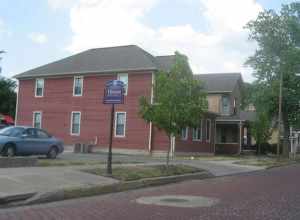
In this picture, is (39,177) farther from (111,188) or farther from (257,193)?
(257,193)

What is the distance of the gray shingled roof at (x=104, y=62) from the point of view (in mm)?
38625

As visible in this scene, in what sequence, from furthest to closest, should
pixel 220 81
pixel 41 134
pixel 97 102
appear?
pixel 220 81 → pixel 97 102 → pixel 41 134

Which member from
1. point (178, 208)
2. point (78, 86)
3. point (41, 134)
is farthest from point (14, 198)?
point (78, 86)

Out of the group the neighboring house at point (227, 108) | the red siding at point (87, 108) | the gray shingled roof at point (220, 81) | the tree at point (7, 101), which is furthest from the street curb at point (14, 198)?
the tree at point (7, 101)

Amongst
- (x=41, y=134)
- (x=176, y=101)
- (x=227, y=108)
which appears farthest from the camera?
(x=227, y=108)

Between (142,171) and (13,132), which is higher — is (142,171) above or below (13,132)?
below

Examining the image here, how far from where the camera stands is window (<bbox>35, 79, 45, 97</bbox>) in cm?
4309

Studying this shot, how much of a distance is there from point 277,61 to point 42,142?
28.2m

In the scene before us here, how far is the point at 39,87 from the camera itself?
4328 cm

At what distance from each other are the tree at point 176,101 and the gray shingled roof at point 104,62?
16.4 m

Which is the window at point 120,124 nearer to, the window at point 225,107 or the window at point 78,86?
the window at point 78,86

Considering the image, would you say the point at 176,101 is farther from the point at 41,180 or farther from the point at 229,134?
the point at 229,134

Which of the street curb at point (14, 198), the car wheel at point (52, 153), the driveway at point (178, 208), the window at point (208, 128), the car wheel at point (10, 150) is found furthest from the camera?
the window at point (208, 128)

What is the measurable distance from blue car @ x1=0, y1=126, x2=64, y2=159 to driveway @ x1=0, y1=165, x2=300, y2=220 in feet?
26.4
